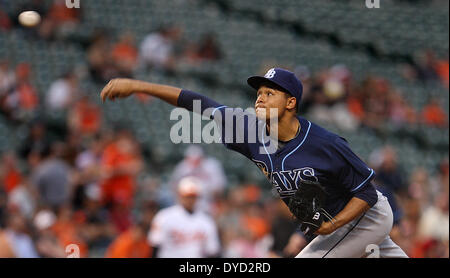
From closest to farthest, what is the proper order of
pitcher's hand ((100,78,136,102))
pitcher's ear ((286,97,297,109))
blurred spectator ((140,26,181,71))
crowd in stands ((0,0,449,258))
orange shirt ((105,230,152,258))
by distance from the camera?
pitcher's hand ((100,78,136,102)) → pitcher's ear ((286,97,297,109)) → orange shirt ((105,230,152,258)) → crowd in stands ((0,0,449,258)) → blurred spectator ((140,26,181,71))

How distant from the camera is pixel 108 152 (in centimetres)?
950

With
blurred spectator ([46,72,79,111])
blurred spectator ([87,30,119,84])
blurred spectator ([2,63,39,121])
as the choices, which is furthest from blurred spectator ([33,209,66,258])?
blurred spectator ([87,30,119,84])

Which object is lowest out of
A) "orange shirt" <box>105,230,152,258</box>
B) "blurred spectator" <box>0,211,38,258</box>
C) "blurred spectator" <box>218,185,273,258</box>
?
"blurred spectator" <box>218,185,273,258</box>

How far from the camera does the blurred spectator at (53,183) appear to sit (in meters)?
8.88

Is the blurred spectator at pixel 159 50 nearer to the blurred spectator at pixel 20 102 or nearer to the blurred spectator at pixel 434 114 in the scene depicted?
the blurred spectator at pixel 20 102

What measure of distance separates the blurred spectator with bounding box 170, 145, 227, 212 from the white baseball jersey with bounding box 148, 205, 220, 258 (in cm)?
152

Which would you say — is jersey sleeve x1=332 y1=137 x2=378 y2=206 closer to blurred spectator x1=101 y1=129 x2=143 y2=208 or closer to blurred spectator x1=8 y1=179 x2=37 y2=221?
blurred spectator x1=8 y1=179 x2=37 y2=221

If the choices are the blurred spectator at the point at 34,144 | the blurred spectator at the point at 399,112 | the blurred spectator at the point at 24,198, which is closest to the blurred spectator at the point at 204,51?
the blurred spectator at the point at 399,112

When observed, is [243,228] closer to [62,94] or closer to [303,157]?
[62,94]

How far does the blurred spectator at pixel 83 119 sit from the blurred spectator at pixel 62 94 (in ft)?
0.55

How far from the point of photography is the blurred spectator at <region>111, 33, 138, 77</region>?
446 inches

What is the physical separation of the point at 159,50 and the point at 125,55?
0.77 metres

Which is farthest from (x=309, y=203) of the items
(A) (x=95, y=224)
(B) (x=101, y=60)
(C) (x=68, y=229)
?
(B) (x=101, y=60)
